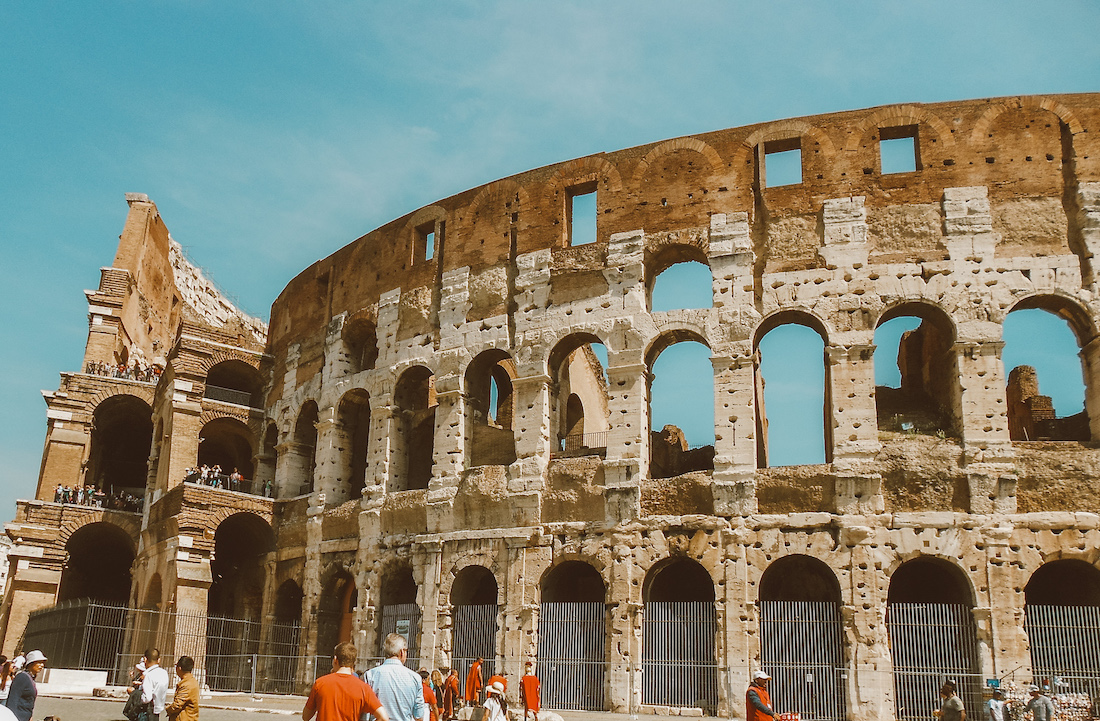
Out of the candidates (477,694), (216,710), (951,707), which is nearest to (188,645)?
(216,710)

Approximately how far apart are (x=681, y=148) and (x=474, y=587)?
8.72 meters

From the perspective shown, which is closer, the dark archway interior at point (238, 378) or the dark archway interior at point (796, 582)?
the dark archway interior at point (796, 582)

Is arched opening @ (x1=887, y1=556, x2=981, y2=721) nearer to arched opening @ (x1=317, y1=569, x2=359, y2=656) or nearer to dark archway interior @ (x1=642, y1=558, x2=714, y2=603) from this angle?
dark archway interior @ (x1=642, y1=558, x2=714, y2=603)

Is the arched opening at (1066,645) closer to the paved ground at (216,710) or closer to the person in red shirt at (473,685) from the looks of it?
the paved ground at (216,710)

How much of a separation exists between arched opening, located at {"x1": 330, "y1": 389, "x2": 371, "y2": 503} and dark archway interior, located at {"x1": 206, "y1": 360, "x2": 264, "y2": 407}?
405 centimetres

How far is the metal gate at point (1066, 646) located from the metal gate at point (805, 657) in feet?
8.72

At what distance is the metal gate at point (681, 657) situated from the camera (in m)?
15.5

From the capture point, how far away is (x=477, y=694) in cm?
1526

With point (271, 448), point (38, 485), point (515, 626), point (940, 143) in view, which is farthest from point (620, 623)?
point (38, 485)

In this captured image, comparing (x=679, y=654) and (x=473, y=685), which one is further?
(x=679, y=654)

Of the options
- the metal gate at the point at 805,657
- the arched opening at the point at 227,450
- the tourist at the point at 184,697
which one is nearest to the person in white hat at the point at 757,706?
the tourist at the point at 184,697

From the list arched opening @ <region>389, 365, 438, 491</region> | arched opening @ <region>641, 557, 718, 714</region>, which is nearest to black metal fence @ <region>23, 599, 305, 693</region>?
arched opening @ <region>389, 365, 438, 491</region>

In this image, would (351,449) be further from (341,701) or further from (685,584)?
(341,701)

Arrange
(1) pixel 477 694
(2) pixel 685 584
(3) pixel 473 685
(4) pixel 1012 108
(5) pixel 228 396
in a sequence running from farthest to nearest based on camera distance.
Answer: (5) pixel 228 396 < (2) pixel 685 584 < (4) pixel 1012 108 < (1) pixel 477 694 < (3) pixel 473 685
